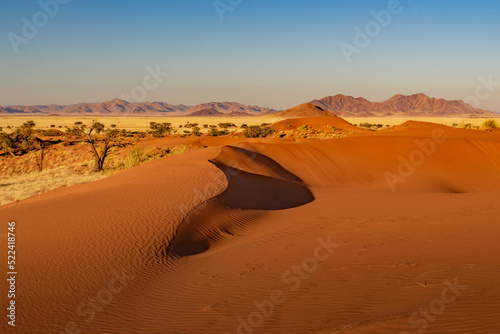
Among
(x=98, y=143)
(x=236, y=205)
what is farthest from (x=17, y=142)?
(x=236, y=205)

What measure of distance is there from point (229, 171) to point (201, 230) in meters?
6.72

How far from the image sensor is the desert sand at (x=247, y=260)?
16.0 feet

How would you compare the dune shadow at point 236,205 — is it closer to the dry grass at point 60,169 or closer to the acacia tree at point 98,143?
the dry grass at point 60,169

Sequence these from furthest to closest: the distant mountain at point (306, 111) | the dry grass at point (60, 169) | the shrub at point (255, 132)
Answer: the distant mountain at point (306, 111)
the shrub at point (255, 132)
the dry grass at point (60, 169)

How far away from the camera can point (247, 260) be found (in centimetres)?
752

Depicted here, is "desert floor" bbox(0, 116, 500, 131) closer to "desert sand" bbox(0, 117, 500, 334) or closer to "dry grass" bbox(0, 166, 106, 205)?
"dry grass" bbox(0, 166, 106, 205)

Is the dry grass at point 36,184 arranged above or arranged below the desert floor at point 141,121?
below

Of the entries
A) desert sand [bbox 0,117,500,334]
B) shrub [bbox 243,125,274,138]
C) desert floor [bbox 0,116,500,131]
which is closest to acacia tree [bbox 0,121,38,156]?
shrub [bbox 243,125,274,138]

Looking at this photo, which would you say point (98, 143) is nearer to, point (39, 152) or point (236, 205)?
point (39, 152)

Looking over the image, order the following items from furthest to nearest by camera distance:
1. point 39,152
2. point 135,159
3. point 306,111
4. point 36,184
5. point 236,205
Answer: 1. point 306,111
2. point 39,152
3. point 135,159
4. point 36,184
5. point 236,205

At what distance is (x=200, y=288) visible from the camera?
6379mm

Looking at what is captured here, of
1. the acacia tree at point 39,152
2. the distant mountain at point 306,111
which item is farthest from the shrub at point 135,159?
the distant mountain at point 306,111

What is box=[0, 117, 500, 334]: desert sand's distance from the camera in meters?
4.88

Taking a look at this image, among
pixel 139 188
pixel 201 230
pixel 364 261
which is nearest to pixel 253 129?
pixel 139 188
